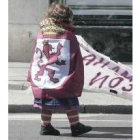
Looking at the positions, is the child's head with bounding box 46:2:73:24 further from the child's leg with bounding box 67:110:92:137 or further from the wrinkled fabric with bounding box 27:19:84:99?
the child's leg with bounding box 67:110:92:137

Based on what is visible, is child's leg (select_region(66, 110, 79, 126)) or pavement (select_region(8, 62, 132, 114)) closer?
child's leg (select_region(66, 110, 79, 126))

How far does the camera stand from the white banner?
8.70 m

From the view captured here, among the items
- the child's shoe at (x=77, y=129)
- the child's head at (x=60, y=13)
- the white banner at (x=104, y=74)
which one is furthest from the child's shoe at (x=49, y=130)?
the white banner at (x=104, y=74)

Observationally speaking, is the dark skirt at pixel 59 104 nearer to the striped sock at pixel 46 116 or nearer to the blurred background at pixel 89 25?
the striped sock at pixel 46 116

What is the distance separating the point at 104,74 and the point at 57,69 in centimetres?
202

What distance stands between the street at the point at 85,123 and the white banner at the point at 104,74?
0.37m

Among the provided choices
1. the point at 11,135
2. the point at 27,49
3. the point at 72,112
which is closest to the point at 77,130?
the point at 72,112

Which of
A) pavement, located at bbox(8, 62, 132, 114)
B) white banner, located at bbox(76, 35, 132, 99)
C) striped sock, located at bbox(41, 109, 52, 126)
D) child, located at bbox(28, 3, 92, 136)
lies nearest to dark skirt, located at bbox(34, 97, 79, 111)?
child, located at bbox(28, 3, 92, 136)

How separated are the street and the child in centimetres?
19

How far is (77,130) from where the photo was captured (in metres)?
7.08

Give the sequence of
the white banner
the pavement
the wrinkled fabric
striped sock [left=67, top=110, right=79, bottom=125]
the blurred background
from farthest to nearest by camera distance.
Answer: the blurred background, the pavement, the white banner, striped sock [left=67, top=110, right=79, bottom=125], the wrinkled fabric

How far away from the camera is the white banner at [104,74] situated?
870cm
